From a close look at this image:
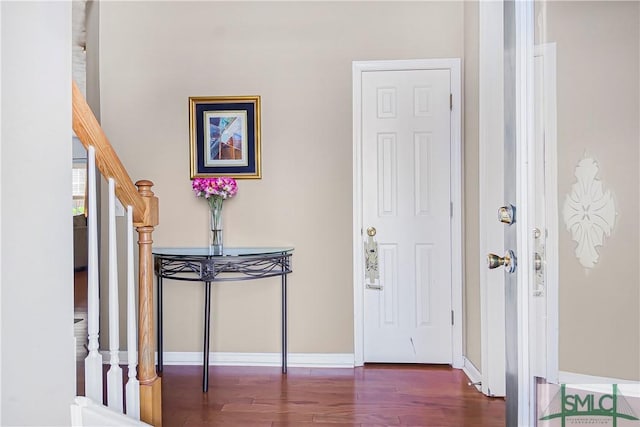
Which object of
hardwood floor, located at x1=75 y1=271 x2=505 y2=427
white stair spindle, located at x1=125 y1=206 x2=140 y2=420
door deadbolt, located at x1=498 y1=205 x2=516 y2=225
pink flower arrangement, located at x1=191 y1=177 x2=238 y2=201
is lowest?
hardwood floor, located at x1=75 y1=271 x2=505 y2=427

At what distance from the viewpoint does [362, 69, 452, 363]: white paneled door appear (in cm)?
280

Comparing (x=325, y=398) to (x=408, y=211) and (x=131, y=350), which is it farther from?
(x=408, y=211)

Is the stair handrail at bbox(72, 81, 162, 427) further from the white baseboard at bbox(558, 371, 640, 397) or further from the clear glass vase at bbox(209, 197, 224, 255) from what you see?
the white baseboard at bbox(558, 371, 640, 397)

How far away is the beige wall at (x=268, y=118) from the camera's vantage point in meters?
2.81

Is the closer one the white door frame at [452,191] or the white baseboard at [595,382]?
the white baseboard at [595,382]

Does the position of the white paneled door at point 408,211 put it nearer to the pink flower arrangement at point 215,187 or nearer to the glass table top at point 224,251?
the glass table top at point 224,251

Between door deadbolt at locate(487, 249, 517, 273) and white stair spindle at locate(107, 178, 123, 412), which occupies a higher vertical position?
door deadbolt at locate(487, 249, 517, 273)

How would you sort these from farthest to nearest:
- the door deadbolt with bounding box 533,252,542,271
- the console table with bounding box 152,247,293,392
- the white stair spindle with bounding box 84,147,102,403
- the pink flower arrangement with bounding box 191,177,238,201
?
the pink flower arrangement with bounding box 191,177,238,201 → the console table with bounding box 152,247,293,392 → the white stair spindle with bounding box 84,147,102,403 → the door deadbolt with bounding box 533,252,542,271

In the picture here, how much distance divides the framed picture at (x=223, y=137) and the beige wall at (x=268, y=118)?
68 millimetres

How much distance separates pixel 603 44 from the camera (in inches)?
34.9

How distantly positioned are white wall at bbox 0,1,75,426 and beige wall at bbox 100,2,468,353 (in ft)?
6.10

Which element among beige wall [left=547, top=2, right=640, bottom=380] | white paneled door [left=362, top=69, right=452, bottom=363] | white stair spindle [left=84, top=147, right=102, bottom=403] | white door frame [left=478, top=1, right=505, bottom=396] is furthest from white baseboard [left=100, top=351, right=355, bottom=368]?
beige wall [left=547, top=2, right=640, bottom=380]

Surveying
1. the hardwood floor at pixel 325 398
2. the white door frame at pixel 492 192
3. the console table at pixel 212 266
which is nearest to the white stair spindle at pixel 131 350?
the hardwood floor at pixel 325 398

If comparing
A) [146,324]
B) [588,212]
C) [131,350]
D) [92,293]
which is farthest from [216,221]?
[588,212]
